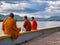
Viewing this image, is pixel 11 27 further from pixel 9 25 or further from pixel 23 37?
pixel 23 37

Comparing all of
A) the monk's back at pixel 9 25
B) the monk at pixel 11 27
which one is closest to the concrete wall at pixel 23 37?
the monk at pixel 11 27

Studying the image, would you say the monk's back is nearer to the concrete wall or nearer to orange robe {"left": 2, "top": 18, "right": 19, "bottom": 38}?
orange robe {"left": 2, "top": 18, "right": 19, "bottom": 38}

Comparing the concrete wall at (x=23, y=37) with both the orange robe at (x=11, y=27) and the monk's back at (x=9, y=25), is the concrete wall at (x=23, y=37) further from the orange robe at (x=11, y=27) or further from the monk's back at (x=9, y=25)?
the monk's back at (x=9, y=25)

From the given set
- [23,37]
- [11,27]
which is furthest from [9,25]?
[23,37]

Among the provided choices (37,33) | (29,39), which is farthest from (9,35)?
(37,33)

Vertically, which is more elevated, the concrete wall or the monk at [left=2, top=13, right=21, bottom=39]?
the monk at [left=2, top=13, right=21, bottom=39]

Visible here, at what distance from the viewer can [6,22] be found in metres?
13.7

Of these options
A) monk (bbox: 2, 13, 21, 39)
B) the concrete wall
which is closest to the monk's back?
monk (bbox: 2, 13, 21, 39)

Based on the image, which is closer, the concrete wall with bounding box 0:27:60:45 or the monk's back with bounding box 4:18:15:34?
the concrete wall with bounding box 0:27:60:45

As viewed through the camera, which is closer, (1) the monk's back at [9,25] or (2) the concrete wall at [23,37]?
(2) the concrete wall at [23,37]

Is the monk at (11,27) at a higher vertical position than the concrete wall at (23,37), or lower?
higher

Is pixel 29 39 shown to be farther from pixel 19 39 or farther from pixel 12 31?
pixel 12 31

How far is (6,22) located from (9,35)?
2.52 feet

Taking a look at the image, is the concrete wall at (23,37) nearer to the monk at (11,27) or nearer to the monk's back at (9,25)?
the monk at (11,27)
